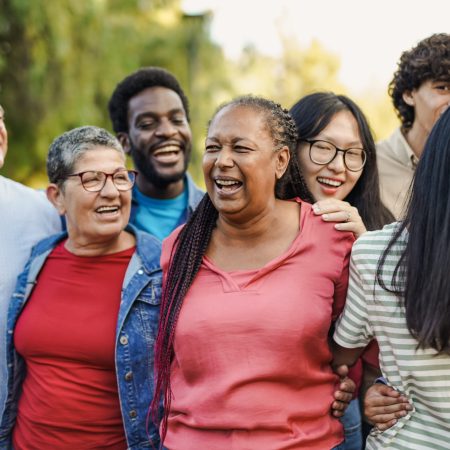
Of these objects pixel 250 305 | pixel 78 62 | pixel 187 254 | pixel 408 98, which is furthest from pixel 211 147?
pixel 78 62

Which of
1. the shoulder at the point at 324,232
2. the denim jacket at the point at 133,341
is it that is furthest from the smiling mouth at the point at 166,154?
the shoulder at the point at 324,232

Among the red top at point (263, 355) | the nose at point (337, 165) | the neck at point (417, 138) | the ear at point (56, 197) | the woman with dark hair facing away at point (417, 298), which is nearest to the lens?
the woman with dark hair facing away at point (417, 298)

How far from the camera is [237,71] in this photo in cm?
2011

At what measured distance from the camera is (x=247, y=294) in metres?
2.43

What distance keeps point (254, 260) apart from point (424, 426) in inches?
35.3

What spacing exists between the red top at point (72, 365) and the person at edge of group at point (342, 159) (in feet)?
3.58

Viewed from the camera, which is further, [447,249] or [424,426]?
[424,426]

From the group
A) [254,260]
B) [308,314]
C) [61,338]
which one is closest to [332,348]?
[308,314]

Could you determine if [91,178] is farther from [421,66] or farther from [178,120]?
[421,66]

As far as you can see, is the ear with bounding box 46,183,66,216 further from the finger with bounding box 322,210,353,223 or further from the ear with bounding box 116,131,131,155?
the finger with bounding box 322,210,353,223

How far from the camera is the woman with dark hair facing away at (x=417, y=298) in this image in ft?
6.46

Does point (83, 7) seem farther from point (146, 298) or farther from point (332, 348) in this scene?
point (332, 348)

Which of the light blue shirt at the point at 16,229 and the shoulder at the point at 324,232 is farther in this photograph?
the light blue shirt at the point at 16,229

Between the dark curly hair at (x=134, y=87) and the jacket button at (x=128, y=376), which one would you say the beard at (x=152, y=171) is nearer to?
the dark curly hair at (x=134, y=87)
